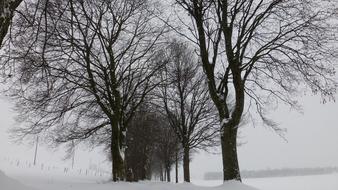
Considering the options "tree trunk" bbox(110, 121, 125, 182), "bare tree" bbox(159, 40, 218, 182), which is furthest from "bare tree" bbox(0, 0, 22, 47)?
"bare tree" bbox(159, 40, 218, 182)

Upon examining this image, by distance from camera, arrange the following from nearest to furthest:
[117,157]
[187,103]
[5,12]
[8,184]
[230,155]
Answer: [5,12]
[8,184]
[230,155]
[117,157]
[187,103]

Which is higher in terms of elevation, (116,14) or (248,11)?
(116,14)

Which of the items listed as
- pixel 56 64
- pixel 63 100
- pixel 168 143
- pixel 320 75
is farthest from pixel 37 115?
pixel 168 143

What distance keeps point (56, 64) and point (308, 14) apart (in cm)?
1088

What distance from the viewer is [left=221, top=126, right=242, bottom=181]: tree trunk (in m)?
12.0

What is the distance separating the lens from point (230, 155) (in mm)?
12133

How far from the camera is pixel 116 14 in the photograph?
18.3m

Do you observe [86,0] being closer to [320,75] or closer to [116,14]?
[116,14]

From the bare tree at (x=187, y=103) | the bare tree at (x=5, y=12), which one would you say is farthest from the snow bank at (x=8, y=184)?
the bare tree at (x=187, y=103)

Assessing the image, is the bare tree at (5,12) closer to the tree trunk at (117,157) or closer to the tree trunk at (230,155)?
the tree trunk at (230,155)

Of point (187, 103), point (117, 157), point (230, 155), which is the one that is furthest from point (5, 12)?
point (187, 103)

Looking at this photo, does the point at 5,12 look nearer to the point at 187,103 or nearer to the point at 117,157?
the point at 117,157

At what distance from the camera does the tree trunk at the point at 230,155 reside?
39.3 feet

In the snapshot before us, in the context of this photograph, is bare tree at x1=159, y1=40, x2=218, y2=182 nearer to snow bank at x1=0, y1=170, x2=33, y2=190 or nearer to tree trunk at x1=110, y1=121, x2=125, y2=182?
tree trunk at x1=110, y1=121, x2=125, y2=182
